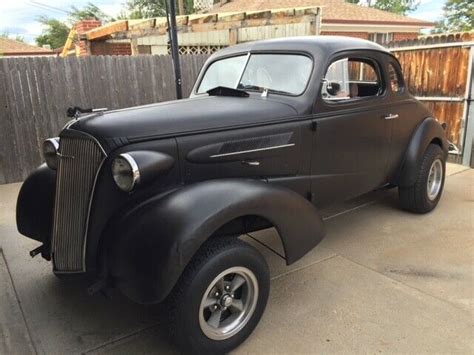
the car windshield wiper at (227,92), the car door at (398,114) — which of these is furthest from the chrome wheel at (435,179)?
the car windshield wiper at (227,92)

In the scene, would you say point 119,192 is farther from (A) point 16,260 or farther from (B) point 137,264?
(A) point 16,260

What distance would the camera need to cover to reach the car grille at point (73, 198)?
2.44 metres

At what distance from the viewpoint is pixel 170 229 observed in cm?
218

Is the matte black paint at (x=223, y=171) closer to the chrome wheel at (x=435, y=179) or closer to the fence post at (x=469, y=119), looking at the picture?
the chrome wheel at (x=435, y=179)

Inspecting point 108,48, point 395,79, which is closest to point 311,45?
point 395,79

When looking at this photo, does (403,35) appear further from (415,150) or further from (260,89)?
(260,89)

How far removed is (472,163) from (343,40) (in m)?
4.05

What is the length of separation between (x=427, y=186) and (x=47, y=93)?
18.5 ft

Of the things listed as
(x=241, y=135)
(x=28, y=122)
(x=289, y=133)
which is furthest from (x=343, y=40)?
(x=28, y=122)

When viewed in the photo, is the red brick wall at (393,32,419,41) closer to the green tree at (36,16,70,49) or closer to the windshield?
the windshield

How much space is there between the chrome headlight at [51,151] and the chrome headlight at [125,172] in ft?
3.04

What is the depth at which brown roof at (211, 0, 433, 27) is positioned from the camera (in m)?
14.8

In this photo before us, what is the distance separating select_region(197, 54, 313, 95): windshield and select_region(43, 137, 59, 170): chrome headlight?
5.21 feet

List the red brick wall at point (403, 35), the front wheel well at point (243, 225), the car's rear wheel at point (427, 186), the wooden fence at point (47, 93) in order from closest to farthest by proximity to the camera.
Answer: the front wheel well at point (243, 225), the car's rear wheel at point (427, 186), the wooden fence at point (47, 93), the red brick wall at point (403, 35)
